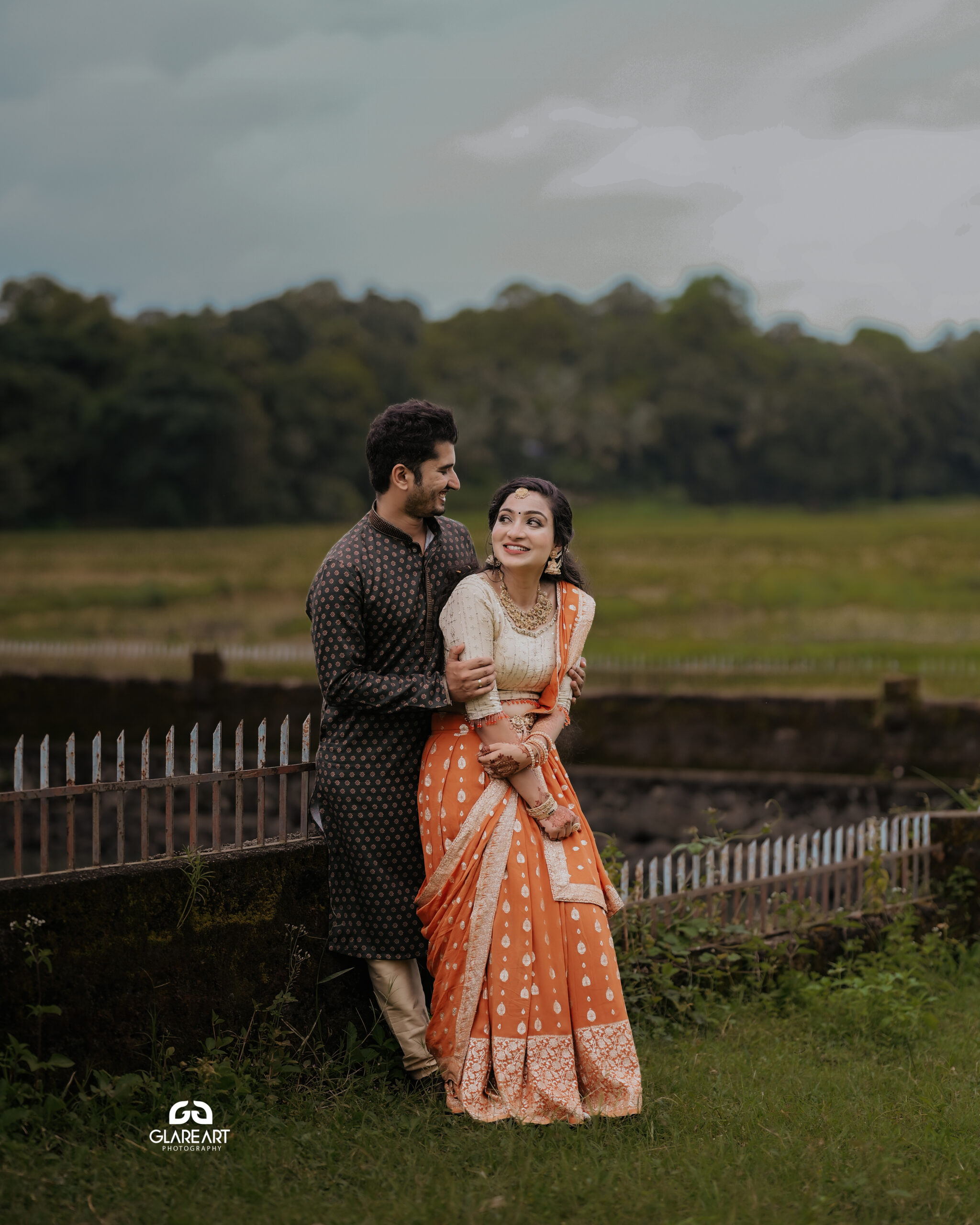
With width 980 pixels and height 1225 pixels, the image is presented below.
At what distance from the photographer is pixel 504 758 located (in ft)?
11.1

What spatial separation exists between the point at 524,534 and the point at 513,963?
119 centimetres

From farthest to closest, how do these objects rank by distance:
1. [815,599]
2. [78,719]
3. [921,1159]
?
[815,599], [78,719], [921,1159]

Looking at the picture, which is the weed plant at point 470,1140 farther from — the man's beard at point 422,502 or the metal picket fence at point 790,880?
the man's beard at point 422,502

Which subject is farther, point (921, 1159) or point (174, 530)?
point (174, 530)

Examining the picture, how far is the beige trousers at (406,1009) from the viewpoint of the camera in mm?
3545

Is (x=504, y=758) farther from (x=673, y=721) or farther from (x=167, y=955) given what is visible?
(x=673, y=721)

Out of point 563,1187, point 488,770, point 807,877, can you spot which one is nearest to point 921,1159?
point 563,1187

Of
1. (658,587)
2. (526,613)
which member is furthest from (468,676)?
Result: (658,587)

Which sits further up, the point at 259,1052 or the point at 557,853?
the point at 557,853

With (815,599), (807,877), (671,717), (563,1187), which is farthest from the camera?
(815,599)

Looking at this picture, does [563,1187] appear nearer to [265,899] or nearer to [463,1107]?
[463,1107]

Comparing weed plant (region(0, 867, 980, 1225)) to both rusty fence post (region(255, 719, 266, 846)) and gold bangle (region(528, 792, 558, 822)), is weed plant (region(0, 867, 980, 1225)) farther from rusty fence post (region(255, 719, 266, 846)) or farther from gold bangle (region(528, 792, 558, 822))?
gold bangle (region(528, 792, 558, 822))

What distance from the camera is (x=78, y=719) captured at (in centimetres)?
1252

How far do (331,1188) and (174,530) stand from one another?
3416cm
